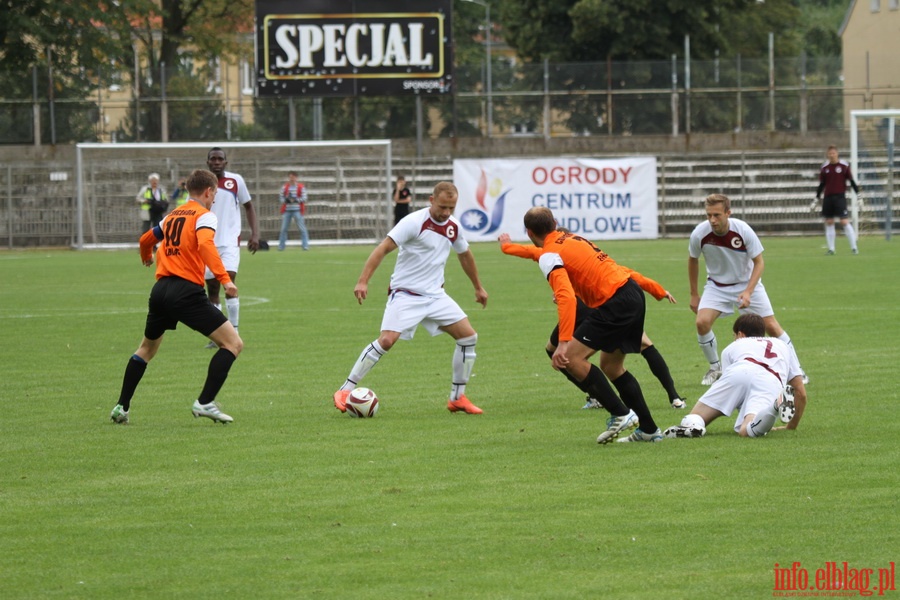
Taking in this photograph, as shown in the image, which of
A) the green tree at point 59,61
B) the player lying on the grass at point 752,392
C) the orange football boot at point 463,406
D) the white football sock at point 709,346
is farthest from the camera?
the green tree at point 59,61

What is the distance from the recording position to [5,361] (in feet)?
47.2

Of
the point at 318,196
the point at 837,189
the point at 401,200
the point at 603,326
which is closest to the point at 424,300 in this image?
the point at 603,326

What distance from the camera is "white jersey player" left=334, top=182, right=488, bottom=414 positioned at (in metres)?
10.9

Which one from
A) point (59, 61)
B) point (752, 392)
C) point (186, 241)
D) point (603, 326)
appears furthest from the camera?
point (59, 61)

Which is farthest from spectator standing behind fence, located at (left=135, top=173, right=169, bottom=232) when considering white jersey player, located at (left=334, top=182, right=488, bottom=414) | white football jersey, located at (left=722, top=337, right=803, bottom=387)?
white football jersey, located at (left=722, top=337, right=803, bottom=387)

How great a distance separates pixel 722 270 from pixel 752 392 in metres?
3.17

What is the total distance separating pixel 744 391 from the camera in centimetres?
938

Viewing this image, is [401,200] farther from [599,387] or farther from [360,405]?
[599,387]

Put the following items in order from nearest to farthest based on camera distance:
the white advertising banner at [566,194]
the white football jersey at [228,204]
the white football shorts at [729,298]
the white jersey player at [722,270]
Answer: the white jersey player at [722,270] < the white football shorts at [729,298] < the white football jersey at [228,204] < the white advertising banner at [566,194]

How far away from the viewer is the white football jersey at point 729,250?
1194 centimetres

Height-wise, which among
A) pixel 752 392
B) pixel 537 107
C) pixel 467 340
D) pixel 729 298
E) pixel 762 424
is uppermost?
pixel 537 107

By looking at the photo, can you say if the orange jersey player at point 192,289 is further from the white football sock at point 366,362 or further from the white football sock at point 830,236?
the white football sock at point 830,236

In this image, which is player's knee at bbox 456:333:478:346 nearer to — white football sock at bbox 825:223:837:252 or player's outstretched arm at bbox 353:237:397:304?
player's outstretched arm at bbox 353:237:397:304

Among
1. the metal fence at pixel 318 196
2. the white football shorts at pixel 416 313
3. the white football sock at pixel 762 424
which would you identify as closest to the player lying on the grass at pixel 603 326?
the white football sock at pixel 762 424
